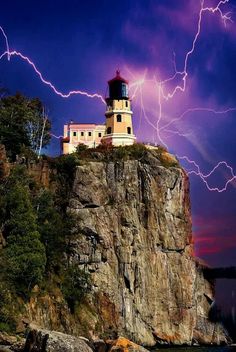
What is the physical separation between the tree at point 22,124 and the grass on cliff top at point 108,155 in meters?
4.74

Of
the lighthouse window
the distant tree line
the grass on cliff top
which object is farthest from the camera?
the lighthouse window

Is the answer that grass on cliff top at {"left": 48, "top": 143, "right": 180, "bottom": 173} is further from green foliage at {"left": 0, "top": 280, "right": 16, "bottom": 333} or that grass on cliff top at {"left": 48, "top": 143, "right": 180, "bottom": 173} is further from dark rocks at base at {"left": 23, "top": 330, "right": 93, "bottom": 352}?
dark rocks at base at {"left": 23, "top": 330, "right": 93, "bottom": 352}

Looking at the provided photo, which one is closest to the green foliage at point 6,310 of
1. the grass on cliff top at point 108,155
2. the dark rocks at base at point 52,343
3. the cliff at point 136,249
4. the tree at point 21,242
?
the tree at point 21,242

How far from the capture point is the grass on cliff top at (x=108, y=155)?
272 feet

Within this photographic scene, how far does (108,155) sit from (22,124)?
1265 cm

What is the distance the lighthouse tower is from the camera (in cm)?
9769

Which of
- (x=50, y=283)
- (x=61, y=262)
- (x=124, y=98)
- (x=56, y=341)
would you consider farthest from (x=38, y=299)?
(x=124, y=98)

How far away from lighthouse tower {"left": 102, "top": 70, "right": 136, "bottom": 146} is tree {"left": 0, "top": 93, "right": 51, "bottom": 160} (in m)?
12.1

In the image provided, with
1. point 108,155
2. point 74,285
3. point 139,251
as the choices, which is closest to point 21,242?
point 74,285

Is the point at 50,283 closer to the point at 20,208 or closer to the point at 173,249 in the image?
the point at 20,208

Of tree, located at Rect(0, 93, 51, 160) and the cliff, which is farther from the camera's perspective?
tree, located at Rect(0, 93, 51, 160)

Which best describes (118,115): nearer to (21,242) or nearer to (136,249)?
(136,249)

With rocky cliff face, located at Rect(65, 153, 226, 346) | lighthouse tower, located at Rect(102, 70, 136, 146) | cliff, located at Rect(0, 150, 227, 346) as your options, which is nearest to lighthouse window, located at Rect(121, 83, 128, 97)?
lighthouse tower, located at Rect(102, 70, 136, 146)

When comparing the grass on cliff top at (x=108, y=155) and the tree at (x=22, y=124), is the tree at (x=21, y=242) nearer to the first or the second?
the tree at (x=22, y=124)
